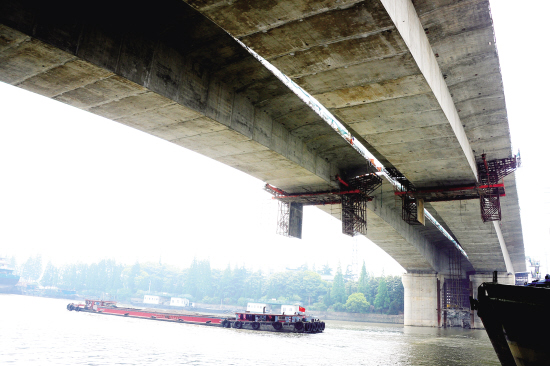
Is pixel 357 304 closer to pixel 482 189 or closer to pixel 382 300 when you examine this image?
pixel 382 300

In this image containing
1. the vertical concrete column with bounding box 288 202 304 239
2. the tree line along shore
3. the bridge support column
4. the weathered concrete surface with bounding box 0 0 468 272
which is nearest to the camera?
the weathered concrete surface with bounding box 0 0 468 272

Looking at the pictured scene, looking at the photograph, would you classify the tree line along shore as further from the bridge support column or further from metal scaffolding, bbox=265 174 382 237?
metal scaffolding, bbox=265 174 382 237

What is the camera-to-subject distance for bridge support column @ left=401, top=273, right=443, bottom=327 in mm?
50438

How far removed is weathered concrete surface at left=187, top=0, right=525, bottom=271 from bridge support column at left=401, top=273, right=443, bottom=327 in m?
34.2

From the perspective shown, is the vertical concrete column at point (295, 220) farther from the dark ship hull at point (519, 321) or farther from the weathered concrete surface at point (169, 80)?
the dark ship hull at point (519, 321)

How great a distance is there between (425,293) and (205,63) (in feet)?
148

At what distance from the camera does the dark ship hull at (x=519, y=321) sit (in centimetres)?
984

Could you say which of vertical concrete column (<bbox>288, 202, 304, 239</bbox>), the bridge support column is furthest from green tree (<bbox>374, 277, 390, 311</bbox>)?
vertical concrete column (<bbox>288, 202, 304, 239</bbox>)

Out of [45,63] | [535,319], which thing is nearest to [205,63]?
[45,63]

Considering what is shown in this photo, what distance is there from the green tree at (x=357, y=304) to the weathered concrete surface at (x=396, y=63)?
312 feet

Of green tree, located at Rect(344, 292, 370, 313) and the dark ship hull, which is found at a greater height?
the dark ship hull

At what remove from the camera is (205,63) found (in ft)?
48.2

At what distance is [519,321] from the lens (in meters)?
10.6

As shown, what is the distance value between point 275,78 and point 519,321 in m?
11.0
